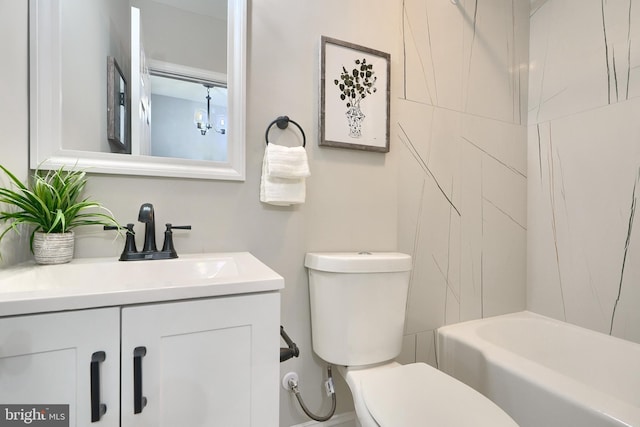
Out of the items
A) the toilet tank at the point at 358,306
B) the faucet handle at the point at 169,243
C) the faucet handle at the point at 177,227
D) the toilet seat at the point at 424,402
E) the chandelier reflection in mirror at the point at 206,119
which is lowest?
the toilet seat at the point at 424,402

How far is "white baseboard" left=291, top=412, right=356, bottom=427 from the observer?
1.29 metres

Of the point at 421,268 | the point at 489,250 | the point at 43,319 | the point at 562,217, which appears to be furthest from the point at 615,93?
the point at 43,319

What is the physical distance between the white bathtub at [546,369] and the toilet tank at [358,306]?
43 cm

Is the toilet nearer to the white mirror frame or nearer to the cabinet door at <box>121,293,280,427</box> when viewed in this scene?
the cabinet door at <box>121,293,280,427</box>

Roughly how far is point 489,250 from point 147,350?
180cm

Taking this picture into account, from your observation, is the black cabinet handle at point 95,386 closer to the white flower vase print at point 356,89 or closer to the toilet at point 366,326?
the toilet at point 366,326

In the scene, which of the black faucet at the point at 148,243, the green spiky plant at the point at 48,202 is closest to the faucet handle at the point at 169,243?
the black faucet at the point at 148,243

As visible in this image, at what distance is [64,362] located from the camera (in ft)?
1.83

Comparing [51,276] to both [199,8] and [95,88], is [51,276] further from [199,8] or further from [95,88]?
[199,8]

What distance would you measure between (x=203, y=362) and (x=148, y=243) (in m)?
0.53

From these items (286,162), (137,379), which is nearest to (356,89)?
(286,162)

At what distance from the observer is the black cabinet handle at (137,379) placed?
1.96 feet

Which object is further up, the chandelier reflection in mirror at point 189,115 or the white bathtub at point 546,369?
the chandelier reflection in mirror at point 189,115

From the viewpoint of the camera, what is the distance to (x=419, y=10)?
1540 mm
